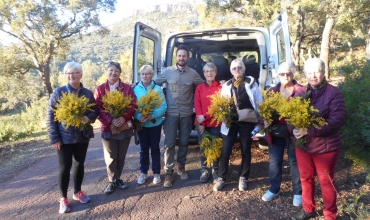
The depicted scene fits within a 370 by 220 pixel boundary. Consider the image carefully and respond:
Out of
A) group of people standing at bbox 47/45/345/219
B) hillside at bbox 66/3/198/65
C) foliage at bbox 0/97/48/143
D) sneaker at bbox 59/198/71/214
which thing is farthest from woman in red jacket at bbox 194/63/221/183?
hillside at bbox 66/3/198/65

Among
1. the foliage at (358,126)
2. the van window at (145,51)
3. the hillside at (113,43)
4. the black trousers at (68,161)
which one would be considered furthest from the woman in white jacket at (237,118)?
the hillside at (113,43)

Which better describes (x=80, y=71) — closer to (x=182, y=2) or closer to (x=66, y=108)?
(x=66, y=108)

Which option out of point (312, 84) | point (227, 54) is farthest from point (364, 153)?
point (227, 54)

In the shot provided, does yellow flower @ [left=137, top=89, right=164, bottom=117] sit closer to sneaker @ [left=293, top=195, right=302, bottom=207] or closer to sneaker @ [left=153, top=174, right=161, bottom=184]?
sneaker @ [left=153, top=174, right=161, bottom=184]

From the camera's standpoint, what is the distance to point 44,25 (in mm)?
18047

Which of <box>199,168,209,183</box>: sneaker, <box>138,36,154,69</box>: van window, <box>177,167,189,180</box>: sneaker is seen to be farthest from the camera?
<box>138,36,154,69</box>: van window

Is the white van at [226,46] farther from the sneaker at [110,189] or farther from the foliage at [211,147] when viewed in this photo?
the sneaker at [110,189]

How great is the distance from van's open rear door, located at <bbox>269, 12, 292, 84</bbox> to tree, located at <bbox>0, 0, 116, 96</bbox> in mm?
17131

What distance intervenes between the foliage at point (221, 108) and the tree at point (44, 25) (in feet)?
58.0

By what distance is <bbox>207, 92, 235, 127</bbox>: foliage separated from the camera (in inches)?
134

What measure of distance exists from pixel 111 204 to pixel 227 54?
4.63 metres

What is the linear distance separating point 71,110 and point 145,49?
95.1 inches

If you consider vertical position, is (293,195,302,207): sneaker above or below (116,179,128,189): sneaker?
above

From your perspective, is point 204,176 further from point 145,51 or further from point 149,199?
point 145,51
